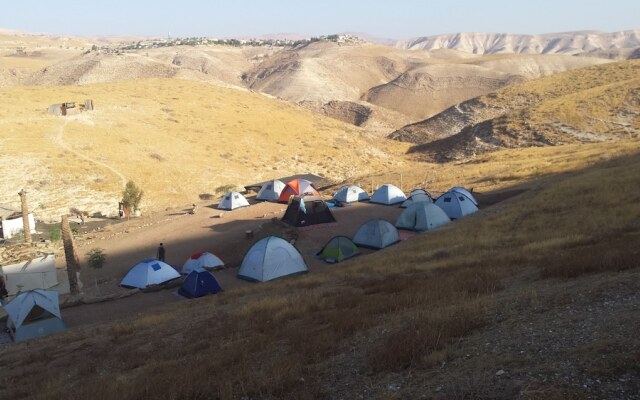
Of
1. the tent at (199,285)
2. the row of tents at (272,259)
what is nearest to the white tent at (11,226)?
the row of tents at (272,259)

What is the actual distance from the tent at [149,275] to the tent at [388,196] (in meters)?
16.0

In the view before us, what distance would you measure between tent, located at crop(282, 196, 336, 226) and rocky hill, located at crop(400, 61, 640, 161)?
127 feet

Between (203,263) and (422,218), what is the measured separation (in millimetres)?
11481

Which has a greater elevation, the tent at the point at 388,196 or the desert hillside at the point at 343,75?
the desert hillside at the point at 343,75

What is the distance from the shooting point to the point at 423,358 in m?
7.26

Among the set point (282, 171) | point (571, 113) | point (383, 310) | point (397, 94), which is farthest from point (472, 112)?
point (383, 310)

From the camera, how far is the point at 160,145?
58656mm

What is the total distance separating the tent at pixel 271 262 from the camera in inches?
830

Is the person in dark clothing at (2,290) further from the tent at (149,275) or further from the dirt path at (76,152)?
the dirt path at (76,152)

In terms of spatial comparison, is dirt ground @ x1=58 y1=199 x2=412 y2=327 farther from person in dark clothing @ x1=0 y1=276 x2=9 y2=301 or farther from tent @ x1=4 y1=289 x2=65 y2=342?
person in dark clothing @ x1=0 y1=276 x2=9 y2=301

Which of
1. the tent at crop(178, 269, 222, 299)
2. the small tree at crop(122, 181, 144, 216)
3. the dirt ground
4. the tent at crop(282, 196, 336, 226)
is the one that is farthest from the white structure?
the tent at crop(178, 269, 222, 299)

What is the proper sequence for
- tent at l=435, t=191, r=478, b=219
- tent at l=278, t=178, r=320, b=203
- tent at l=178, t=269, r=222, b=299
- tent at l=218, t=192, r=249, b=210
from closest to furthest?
tent at l=178, t=269, r=222, b=299 → tent at l=435, t=191, r=478, b=219 → tent at l=218, t=192, r=249, b=210 → tent at l=278, t=178, r=320, b=203

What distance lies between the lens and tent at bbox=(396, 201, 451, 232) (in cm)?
2647

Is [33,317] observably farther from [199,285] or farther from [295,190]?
[295,190]
